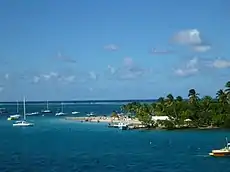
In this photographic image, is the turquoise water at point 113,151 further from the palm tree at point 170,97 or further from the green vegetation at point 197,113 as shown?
the palm tree at point 170,97

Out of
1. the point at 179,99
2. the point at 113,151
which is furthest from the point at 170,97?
the point at 113,151

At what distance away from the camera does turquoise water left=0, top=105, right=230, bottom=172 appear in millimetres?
87312

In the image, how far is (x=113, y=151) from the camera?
109188 millimetres

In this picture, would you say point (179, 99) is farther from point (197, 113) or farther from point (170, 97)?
point (197, 113)

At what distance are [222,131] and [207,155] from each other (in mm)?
47424

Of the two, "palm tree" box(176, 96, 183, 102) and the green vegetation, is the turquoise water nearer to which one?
the green vegetation

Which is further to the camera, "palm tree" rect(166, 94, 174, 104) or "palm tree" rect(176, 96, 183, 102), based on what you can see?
"palm tree" rect(166, 94, 174, 104)

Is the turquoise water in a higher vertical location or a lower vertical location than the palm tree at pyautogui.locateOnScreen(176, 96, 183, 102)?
lower

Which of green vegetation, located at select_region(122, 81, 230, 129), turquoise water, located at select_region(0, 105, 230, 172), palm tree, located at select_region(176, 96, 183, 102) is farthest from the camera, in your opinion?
palm tree, located at select_region(176, 96, 183, 102)

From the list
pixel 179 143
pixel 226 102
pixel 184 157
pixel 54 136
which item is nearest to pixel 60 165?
pixel 184 157

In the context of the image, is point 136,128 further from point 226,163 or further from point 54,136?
point 226,163

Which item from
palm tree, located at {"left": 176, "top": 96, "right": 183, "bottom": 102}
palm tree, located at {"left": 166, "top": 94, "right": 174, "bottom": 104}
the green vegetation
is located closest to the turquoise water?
the green vegetation

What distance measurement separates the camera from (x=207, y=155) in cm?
9862

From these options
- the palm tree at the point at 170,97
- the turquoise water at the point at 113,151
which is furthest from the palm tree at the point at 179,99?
the turquoise water at the point at 113,151
